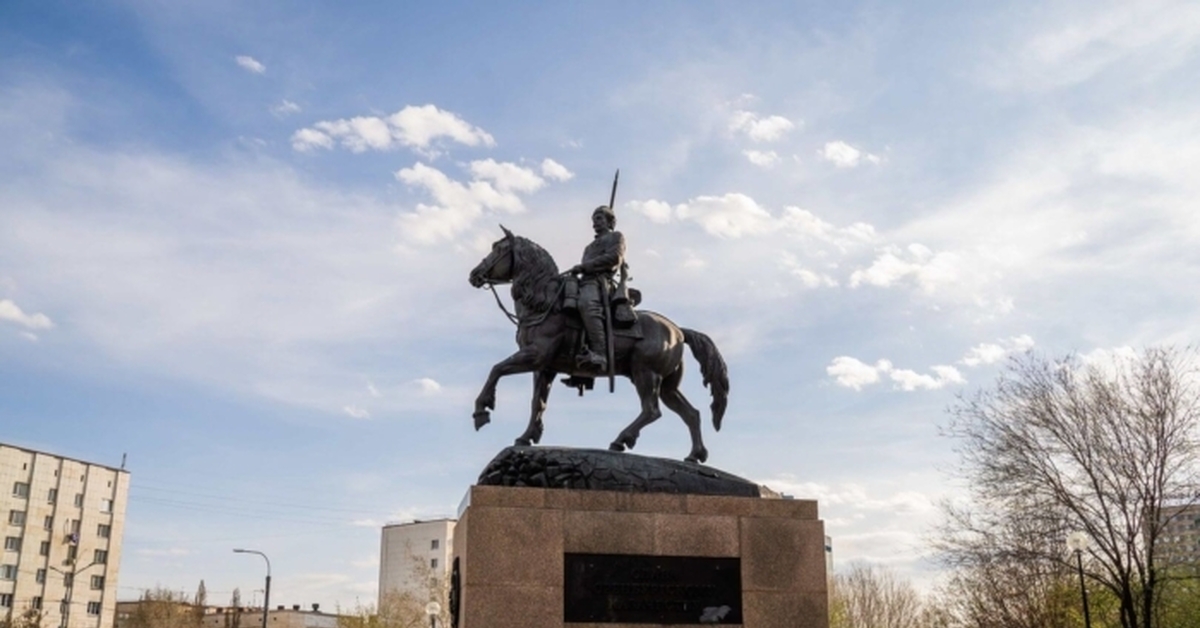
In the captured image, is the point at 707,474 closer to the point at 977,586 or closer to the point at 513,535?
the point at 513,535

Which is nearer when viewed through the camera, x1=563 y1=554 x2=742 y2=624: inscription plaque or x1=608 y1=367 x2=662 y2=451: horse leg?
x1=563 y1=554 x2=742 y2=624: inscription plaque

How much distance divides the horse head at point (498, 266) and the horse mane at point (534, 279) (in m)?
0.08

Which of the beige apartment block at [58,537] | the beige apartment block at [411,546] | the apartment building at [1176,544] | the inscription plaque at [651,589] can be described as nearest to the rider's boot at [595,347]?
the inscription plaque at [651,589]

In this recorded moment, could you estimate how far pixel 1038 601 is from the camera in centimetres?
3061

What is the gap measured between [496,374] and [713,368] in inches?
124

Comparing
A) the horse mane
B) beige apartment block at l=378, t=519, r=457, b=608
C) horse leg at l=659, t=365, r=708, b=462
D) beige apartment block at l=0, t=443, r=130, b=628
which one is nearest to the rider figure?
the horse mane

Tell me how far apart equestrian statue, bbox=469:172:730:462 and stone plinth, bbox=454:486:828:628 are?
1.54 m

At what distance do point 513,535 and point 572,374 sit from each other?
9.93 feet

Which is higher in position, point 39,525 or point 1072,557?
point 39,525

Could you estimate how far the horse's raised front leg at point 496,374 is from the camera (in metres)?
14.0

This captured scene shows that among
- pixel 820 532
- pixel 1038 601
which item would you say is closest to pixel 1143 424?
pixel 1038 601

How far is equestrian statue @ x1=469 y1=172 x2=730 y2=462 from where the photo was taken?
14.3m

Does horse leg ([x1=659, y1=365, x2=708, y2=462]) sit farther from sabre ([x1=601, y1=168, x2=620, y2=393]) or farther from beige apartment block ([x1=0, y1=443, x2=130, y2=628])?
beige apartment block ([x1=0, y1=443, x2=130, y2=628])

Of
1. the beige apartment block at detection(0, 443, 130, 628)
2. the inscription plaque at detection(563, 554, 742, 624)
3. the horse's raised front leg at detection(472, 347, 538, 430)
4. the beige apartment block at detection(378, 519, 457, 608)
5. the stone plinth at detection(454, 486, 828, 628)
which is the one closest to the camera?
the stone plinth at detection(454, 486, 828, 628)
